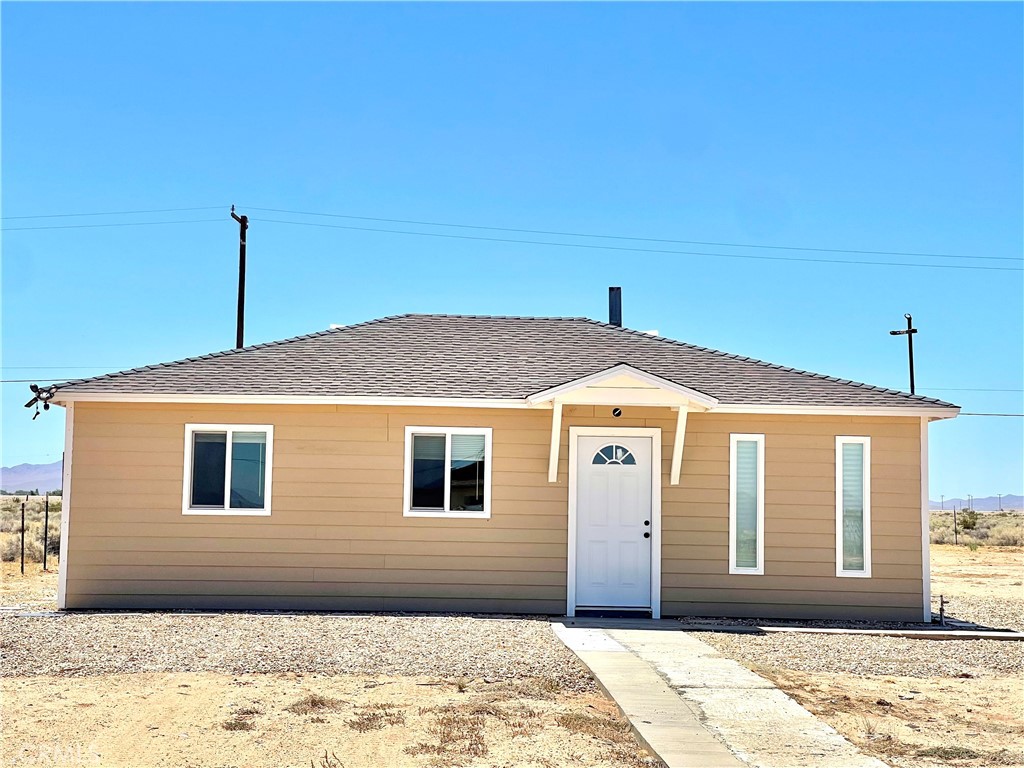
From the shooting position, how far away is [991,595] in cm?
1811

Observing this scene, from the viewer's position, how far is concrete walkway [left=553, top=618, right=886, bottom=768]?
21.7 ft

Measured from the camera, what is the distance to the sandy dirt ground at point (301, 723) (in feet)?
21.7

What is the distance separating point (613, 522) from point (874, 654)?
3841mm

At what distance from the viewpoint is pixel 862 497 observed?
13.5 metres

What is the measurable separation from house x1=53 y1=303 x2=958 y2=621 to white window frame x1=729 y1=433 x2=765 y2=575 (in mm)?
26

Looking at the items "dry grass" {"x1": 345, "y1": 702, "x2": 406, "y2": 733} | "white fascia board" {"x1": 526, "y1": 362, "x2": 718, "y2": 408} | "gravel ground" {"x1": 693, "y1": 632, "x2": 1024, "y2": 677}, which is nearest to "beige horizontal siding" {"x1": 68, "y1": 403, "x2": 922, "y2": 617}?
Result: "white fascia board" {"x1": 526, "y1": 362, "x2": 718, "y2": 408}

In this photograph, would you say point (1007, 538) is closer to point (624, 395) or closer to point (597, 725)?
point (624, 395)

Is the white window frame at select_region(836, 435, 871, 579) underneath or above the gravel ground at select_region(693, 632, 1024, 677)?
above

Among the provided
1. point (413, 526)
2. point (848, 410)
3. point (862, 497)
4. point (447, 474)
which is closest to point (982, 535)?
point (862, 497)

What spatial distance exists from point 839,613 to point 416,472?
5.72 m

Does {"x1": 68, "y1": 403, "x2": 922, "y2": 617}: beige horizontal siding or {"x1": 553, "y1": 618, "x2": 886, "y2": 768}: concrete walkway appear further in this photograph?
{"x1": 68, "y1": 403, "x2": 922, "y2": 617}: beige horizontal siding

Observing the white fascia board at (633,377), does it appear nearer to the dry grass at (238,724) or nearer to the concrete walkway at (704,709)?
the concrete walkway at (704,709)

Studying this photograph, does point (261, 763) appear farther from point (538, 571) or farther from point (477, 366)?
point (477, 366)

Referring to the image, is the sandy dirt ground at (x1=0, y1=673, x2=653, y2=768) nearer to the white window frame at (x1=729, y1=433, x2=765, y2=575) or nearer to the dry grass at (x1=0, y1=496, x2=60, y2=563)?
the white window frame at (x1=729, y1=433, x2=765, y2=575)
